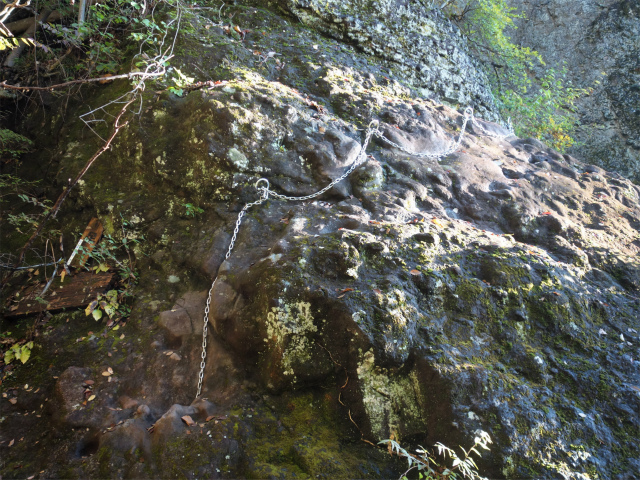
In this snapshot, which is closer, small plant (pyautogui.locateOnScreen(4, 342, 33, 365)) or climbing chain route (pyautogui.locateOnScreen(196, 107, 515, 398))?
climbing chain route (pyautogui.locateOnScreen(196, 107, 515, 398))

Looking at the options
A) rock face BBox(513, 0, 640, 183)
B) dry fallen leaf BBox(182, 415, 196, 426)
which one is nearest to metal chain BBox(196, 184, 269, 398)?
dry fallen leaf BBox(182, 415, 196, 426)

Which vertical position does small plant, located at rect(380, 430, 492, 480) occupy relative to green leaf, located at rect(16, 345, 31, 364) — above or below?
above

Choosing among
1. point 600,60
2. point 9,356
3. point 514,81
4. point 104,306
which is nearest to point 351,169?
point 104,306

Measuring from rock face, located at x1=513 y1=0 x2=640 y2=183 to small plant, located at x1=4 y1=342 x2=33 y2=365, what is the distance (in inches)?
460

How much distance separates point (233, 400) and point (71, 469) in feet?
3.92

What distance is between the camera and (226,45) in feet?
19.5

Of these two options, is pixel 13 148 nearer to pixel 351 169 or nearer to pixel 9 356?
pixel 9 356

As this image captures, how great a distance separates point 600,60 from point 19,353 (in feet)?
44.7

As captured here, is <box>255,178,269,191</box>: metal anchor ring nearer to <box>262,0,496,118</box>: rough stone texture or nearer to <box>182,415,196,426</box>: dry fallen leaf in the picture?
<box>182,415,196,426</box>: dry fallen leaf

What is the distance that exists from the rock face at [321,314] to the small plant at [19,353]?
9cm

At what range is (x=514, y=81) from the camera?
32.7 ft

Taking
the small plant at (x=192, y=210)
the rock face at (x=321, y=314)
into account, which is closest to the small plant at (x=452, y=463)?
the rock face at (x=321, y=314)

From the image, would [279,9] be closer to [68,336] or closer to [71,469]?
[68,336]

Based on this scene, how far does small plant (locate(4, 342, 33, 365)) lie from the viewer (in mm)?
3844
